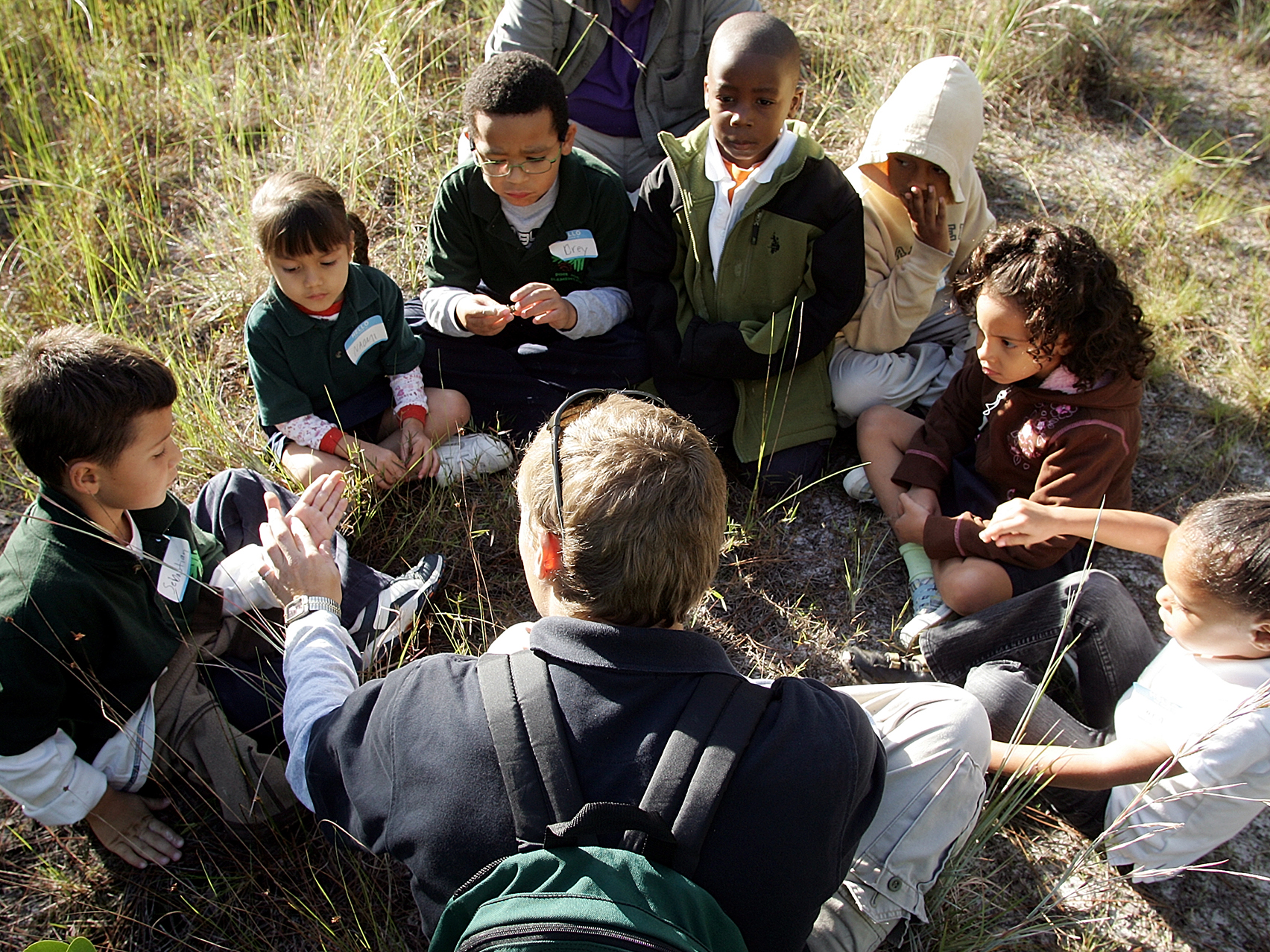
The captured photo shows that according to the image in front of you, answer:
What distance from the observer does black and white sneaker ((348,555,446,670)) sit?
2229 millimetres

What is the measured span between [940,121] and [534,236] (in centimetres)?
137

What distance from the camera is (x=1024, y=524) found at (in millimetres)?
2207

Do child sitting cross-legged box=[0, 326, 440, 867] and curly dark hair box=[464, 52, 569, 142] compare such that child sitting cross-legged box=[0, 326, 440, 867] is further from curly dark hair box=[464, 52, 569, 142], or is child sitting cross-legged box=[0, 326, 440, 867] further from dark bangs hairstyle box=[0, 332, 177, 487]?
curly dark hair box=[464, 52, 569, 142]

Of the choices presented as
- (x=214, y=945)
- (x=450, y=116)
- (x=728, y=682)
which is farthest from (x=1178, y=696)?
(x=450, y=116)

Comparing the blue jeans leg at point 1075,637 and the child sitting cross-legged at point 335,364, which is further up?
Result: the child sitting cross-legged at point 335,364

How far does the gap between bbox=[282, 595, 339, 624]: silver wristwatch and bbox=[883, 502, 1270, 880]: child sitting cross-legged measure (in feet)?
5.06

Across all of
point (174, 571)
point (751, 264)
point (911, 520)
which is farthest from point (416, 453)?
point (911, 520)

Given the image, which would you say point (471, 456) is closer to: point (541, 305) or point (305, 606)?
point (541, 305)

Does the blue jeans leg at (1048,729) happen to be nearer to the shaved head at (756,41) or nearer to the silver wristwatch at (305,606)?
the silver wristwatch at (305,606)

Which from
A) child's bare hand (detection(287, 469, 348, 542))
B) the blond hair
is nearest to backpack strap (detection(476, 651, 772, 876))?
the blond hair

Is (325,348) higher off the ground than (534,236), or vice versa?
(534,236)

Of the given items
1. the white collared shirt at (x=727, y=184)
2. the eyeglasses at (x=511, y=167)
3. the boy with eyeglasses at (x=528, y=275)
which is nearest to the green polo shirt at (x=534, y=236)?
the boy with eyeglasses at (x=528, y=275)

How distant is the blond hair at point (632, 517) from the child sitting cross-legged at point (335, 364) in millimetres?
1417

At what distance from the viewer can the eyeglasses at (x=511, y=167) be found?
2648 millimetres
